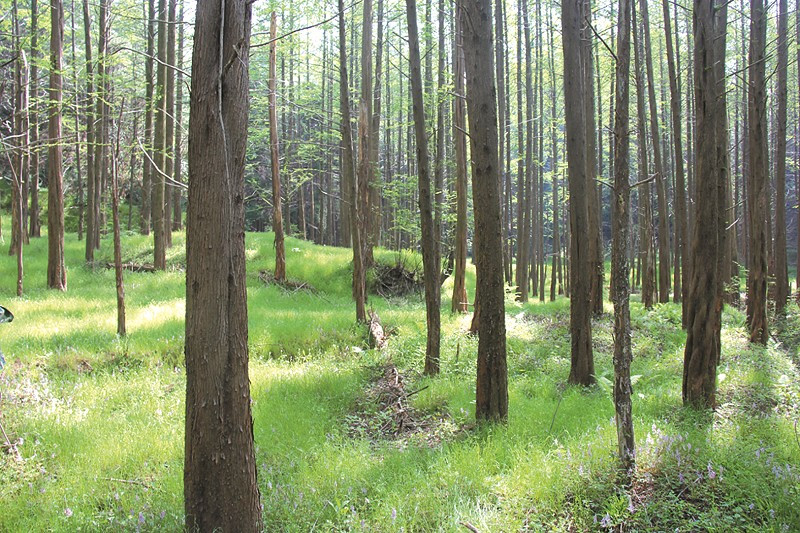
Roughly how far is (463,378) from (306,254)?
41.8 ft

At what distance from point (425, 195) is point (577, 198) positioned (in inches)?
91.9

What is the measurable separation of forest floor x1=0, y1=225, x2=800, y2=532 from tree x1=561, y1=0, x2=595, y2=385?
A: 1.58 feet

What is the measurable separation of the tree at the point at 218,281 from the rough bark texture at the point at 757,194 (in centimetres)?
1070

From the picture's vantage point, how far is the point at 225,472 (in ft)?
11.4

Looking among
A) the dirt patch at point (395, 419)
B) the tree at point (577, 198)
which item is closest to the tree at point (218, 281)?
the dirt patch at point (395, 419)

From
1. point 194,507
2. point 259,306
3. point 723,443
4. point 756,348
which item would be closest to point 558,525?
point 723,443

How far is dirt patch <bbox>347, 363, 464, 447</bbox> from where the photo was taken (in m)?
6.08

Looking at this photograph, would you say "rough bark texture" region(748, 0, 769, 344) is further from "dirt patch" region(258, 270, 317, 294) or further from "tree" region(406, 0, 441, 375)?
"dirt patch" region(258, 270, 317, 294)

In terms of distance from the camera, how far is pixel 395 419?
679cm

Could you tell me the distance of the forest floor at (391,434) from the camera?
3941mm

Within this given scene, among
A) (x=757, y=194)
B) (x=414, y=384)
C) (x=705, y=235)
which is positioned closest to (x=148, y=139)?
(x=414, y=384)

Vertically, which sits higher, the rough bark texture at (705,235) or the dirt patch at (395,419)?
the rough bark texture at (705,235)

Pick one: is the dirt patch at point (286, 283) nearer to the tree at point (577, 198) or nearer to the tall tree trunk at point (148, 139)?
the tall tree trunk at point (148, 139)

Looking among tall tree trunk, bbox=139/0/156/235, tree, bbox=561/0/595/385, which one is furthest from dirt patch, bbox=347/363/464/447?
tall tree trunk, bbox=139/0/156/235
